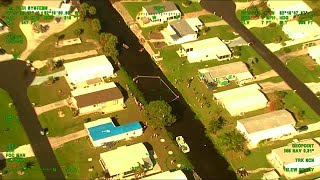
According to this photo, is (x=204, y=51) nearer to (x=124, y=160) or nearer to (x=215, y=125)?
(x=215, y=125)

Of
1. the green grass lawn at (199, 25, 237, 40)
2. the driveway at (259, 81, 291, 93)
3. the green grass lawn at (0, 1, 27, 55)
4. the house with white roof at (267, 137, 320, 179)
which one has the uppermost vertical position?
the green grass lawn at (0, 1, 27, 55)

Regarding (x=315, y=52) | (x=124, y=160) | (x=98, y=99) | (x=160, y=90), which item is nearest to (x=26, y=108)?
(x=98, y=99)

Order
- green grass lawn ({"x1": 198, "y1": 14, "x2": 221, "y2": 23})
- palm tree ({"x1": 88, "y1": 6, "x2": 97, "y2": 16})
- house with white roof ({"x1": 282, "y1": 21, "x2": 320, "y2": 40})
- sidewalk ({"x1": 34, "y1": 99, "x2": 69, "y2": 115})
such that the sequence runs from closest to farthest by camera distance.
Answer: sidewalk ({"x1": 34, "y1": 99, "x2": 69, "y2": 115}) < house with white roof ({"x1": 282, "y1": 21, "x2": 320, "y2": 40}) < palm tree ({"x1": 88, "y1": 6, "x2": 97, "y2": 16}) < green grass lawn ({"x1": 198, "y1": 14, "x2": 221, "y2": 23})

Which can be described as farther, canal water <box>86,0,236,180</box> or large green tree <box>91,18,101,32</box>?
large green tree <box>91,18,101,32</box>

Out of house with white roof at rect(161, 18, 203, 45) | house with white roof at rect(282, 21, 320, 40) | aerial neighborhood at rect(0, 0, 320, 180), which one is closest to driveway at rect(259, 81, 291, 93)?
aerial neighborhood at rect(0, 0, 320, 180)

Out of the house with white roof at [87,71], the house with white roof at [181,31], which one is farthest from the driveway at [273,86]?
the house with white roof at [87,71]

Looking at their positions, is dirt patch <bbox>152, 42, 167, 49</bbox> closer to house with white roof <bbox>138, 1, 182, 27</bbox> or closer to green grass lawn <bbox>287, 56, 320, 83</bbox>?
house with white roof <bbox>138, 1, 182, 27</bbox>

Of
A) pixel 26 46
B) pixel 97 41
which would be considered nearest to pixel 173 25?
pixel 97 41
